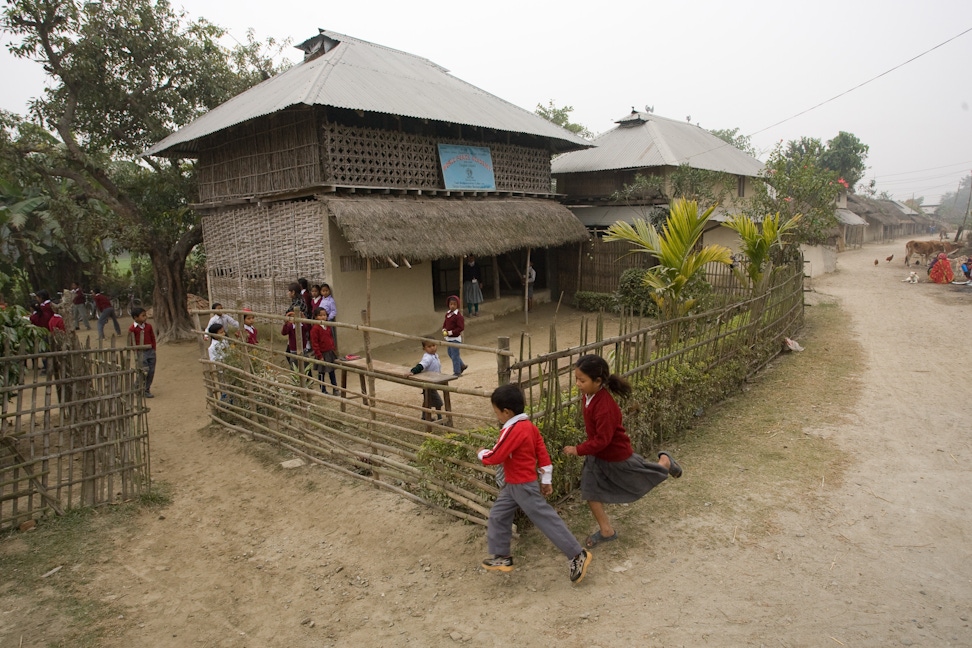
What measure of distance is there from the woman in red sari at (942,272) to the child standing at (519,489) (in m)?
20.6

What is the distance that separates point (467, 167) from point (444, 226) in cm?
214

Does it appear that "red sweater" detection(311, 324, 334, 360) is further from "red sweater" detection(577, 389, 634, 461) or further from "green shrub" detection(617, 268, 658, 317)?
"green shrub" detection(617, 268, 658, 317)

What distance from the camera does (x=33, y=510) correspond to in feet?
15.0

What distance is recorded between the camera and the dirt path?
3127 millimetres

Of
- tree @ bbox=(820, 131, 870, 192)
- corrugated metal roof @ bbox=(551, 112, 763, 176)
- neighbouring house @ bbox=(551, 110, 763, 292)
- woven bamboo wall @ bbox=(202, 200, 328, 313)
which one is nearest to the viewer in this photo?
woven bamboo wall @ bbox=(202, 200, 328, 313)

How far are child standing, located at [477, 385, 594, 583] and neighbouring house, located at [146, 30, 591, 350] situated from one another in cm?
696

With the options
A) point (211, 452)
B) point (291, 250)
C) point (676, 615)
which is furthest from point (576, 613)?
point (291, 250)

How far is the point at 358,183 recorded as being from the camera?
10828 mm

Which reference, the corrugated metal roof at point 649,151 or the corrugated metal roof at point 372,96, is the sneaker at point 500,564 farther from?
the corrugated metal roof at point 649,151

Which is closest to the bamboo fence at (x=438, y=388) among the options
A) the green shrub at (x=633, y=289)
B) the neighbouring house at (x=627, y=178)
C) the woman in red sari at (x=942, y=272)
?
the green shrub at (x=633, y=289)

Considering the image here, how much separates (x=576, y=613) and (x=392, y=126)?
10.5 meters

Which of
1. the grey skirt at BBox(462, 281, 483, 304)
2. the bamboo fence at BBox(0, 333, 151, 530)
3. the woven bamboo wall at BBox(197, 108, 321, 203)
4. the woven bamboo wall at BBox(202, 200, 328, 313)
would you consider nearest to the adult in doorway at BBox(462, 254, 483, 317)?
the grey skirt at BBox(462, 281, 483, 304)

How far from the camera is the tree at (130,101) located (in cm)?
1208

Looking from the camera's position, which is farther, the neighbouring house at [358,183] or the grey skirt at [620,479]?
the neighbouring house at [358,183]
